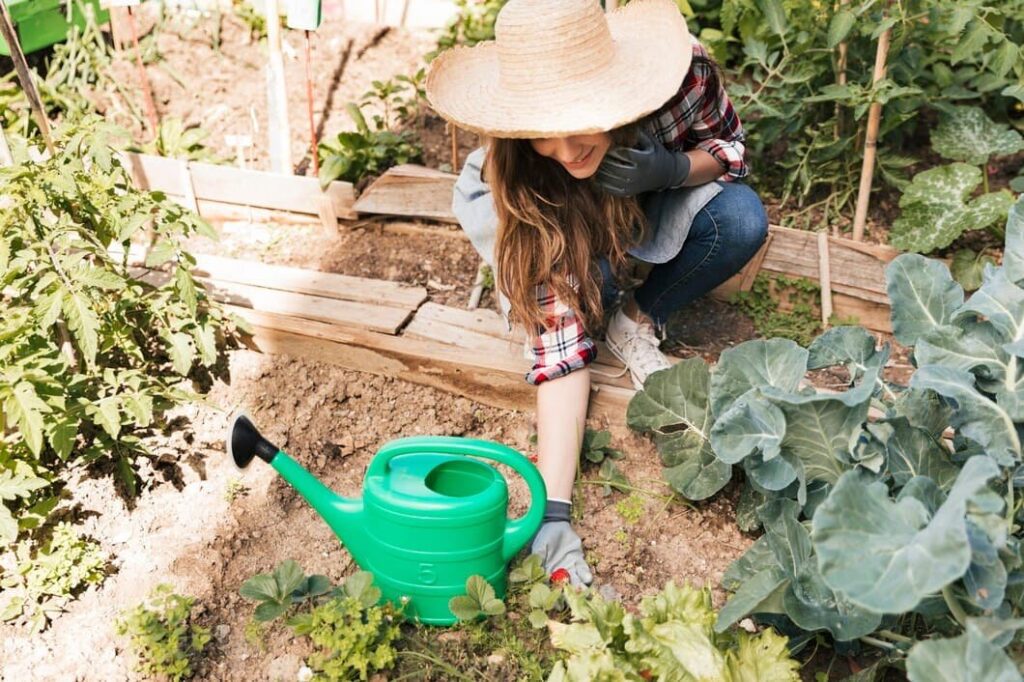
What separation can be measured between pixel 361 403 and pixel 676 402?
0.85 meters

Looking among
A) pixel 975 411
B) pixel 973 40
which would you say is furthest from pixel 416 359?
pixel 973 40

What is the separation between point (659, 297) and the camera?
2424 mm

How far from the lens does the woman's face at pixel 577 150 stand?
1748 mm

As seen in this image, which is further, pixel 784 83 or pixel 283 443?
pixel 784 83

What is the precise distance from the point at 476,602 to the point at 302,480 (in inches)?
16.1

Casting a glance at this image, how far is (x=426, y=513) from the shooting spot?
1.67m

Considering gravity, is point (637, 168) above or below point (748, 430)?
above

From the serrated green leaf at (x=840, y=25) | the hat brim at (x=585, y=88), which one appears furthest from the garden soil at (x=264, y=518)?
the serrated green leaf at (x=840, y=25)

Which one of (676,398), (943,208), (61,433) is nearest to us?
(61,433)

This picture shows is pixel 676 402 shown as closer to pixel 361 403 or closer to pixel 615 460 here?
pixel 615 460

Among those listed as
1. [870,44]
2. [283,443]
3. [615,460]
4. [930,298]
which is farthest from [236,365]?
[870,44]

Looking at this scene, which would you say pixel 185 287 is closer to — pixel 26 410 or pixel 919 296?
pixel 26 410

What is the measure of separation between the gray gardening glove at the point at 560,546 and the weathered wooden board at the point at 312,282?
864 millimetres

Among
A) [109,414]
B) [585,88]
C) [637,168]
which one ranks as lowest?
[109,414]
